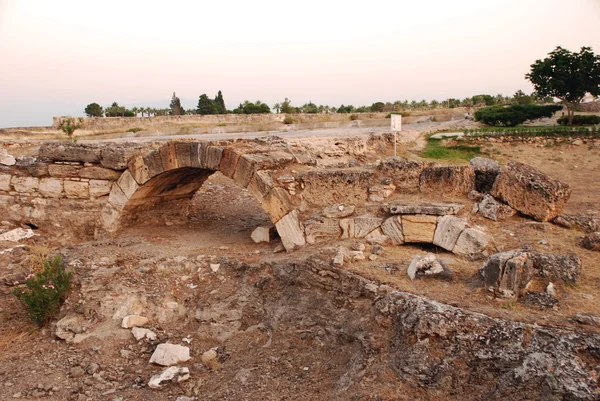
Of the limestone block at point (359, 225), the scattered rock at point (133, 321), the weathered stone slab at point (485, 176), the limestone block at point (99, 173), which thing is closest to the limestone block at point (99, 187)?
the limestone block at point (99, 173)

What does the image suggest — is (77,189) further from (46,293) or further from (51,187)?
(46,293)

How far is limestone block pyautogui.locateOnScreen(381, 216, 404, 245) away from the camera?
5.29m

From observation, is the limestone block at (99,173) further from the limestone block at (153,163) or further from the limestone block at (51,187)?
the limestone block at (153,163)

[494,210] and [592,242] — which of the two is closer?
[592,242]

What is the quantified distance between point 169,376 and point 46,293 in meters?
1.98

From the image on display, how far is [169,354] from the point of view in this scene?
457cm

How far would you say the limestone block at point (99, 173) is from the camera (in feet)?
23.3

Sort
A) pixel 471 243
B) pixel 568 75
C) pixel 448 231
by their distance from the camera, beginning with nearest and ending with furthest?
pixel 471 243 → pixel 448 231 → pixel 568 75

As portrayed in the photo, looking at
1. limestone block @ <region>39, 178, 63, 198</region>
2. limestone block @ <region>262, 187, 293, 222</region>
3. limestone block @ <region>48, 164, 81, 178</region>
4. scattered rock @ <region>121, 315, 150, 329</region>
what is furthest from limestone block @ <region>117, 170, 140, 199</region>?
scattered rock @ <region>121, 315, 150, 329</region>

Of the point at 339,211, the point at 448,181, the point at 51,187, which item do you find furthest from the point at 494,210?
the point at 51,187

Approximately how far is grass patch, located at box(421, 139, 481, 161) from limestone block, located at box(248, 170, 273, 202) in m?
9.67

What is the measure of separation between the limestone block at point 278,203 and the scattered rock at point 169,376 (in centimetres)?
219

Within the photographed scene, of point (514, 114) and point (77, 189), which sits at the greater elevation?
point (514, 114)

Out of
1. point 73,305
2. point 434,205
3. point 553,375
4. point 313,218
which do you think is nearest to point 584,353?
point 553,375
